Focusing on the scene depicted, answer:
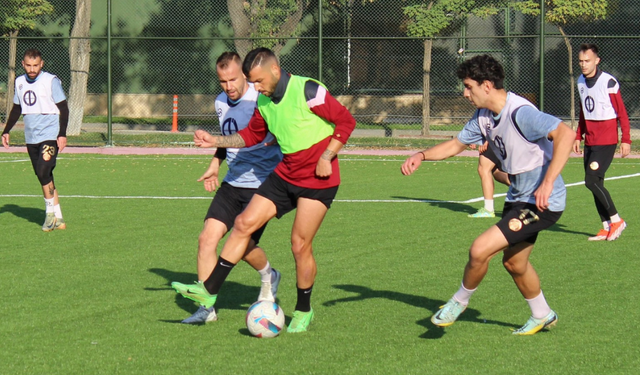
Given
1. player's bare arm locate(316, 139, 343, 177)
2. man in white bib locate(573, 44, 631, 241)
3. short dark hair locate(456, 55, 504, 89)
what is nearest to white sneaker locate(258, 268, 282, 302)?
player's bare arm locate(316, 139, 343, 177)

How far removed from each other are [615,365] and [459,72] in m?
2.03

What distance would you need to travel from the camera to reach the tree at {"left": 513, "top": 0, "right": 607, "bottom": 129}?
2584 cm

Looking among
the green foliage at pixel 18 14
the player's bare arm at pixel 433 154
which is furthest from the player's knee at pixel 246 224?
the green foliage at pixel 18 14

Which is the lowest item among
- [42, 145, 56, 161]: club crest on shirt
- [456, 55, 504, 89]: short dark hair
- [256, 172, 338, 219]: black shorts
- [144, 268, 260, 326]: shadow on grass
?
[144, 268, 260, 326]: shadow on grass

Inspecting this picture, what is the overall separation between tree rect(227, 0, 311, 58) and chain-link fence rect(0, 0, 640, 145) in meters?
0.04

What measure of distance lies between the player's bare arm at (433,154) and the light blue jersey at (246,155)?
122 centimetres

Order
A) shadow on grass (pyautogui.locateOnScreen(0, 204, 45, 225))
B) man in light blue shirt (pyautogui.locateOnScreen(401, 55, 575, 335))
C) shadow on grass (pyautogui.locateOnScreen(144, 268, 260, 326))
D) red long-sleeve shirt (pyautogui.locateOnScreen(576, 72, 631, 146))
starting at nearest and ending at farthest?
1. man in light blue shirt (pyautogui.locateOnScreen(401, 55, 575, 335))
2. shadow on grass (pyautogui.locateOnScreen(144, 268, 260, 326))
3. red long-sleeve shirt (pyautogui.locateOnScreen(576, 72, 631, 146))
4. shadow on grass (pyautogui.locateOnScreen(0, 204, 45, 225))

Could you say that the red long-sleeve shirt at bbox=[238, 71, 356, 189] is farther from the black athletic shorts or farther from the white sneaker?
the black athletic shorts

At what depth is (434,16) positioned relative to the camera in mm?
25344

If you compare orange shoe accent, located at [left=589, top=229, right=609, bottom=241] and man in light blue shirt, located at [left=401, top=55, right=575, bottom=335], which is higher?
man in light blue shirt, located at [left=401, top=55, right=575, bottom=335]

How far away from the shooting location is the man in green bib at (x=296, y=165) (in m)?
6.18

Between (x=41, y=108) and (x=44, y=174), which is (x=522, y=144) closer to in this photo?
(x=44, y=174)

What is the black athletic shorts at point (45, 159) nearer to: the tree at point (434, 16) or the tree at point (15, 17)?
the tree at point (434, 16)

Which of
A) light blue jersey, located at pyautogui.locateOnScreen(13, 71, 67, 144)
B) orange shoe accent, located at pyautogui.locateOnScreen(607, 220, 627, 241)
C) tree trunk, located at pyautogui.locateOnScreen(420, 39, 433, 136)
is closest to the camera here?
orange shoe accent, located at pyautogui.locateOnScreen(607, 220, 627, 241)
